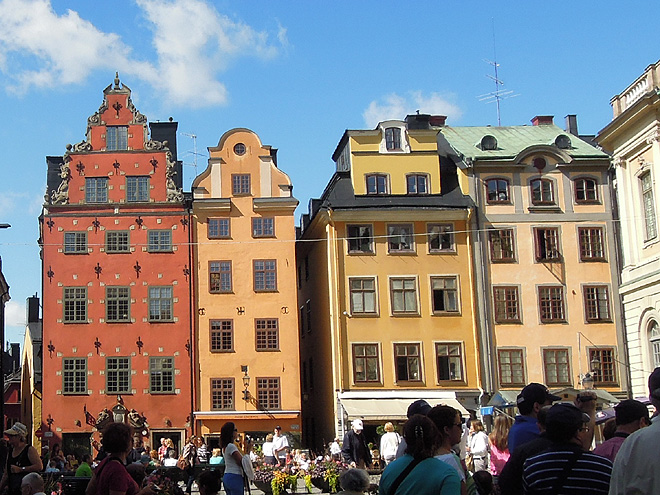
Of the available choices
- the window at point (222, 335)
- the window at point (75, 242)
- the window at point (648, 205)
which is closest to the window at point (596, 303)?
the window at point (648, 205)

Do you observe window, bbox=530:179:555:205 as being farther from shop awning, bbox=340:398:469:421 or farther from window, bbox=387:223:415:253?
shop awning, bbox=340:398:469:421

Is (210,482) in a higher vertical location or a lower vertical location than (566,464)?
lower

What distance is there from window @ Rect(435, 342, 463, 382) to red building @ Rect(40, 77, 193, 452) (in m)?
10.9

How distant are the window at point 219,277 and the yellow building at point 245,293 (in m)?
0.04

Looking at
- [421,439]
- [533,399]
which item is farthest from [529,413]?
[421,439]

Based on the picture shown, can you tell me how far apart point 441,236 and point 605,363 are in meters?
9.13

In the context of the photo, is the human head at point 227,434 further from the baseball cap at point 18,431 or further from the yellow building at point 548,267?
the yellow building at point 548,267

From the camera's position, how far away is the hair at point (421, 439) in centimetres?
736

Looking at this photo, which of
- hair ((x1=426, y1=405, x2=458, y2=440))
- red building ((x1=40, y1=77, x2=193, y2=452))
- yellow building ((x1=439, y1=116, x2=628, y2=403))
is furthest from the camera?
yellow building ((x1=439, y1=116, x2=628, y2=403))

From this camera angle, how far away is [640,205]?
34.6 meters

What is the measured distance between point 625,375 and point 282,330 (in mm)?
15218

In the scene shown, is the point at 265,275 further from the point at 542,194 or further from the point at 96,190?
the point at 542,194

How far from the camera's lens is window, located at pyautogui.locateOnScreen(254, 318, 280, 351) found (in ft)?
143

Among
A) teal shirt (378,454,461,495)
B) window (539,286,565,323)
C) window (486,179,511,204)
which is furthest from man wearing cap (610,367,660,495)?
window (486,179,511,204)
